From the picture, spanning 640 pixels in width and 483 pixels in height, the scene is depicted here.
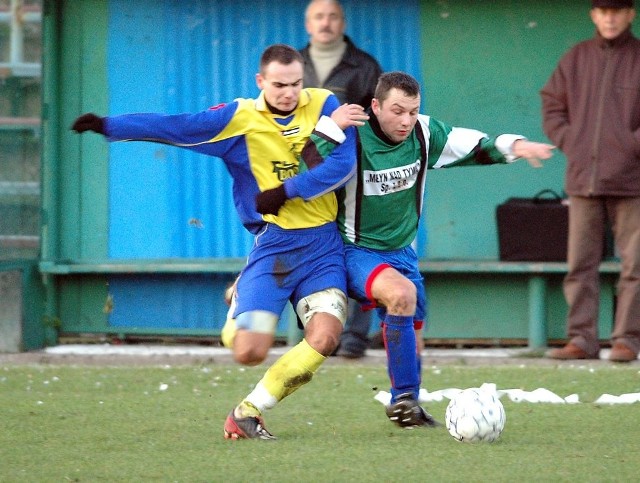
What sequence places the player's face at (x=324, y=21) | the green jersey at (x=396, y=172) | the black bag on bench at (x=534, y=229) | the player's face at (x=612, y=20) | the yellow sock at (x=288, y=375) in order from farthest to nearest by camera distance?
the black bag on bench at (x=534, y=229)
the player's face at (x=324, y=21)
the player's face at (x=612, y=20)
the green jersey at (x=396, y=172)
the yellow sock at (x=288, y=375)

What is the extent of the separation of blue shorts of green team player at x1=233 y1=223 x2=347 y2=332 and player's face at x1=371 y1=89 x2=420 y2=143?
23.0 inches

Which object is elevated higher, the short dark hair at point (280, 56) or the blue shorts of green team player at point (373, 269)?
the short dark hair at point (280, 56)

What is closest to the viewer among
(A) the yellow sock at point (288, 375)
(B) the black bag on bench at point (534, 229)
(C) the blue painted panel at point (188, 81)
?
(A) the yellow sock at point (288, 375)

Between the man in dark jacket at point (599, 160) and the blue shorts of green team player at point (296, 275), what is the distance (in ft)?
11.1

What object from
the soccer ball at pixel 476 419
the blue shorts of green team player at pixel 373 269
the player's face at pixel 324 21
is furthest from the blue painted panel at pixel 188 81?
the soccer ball at pixel 476 419

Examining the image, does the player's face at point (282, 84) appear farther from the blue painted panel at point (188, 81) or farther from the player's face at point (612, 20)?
the blue painted panel at point (188, 81)

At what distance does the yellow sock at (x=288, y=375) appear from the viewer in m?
6.82

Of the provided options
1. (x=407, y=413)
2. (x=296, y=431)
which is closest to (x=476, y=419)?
(x=407, y=413)

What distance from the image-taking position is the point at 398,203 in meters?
7.29

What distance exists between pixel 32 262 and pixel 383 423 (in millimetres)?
4559

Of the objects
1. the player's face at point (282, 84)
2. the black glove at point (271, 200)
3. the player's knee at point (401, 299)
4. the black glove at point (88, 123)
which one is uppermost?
the player's face at point (282, 84)

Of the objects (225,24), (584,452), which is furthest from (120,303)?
(584,452)

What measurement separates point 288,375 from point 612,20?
4.38m

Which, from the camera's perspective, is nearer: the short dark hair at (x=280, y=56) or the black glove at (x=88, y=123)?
the black glove at (x=88, y=123)
